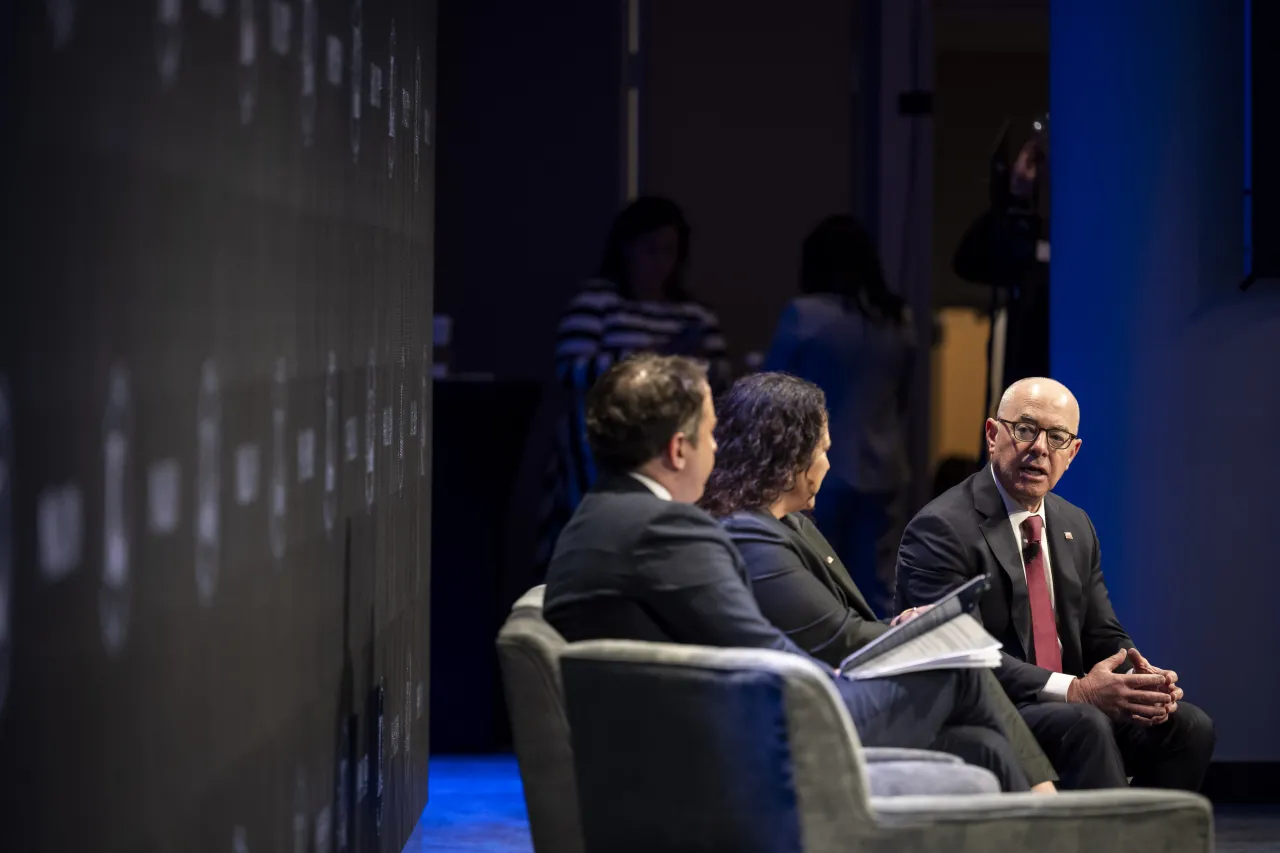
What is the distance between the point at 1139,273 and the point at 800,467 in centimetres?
206

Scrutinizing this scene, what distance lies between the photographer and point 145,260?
180 centimetres

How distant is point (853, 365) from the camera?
5.55 metres

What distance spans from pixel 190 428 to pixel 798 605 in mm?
1313

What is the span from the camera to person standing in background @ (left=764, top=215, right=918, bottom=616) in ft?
18.1

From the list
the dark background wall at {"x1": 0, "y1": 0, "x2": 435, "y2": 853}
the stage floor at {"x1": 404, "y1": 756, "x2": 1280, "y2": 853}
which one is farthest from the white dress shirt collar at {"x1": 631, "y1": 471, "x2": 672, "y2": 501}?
the stage floor at {"x1": 404, "y1": 756, "x2": 1280, "y2": 853}

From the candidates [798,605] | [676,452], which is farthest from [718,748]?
[798,605]

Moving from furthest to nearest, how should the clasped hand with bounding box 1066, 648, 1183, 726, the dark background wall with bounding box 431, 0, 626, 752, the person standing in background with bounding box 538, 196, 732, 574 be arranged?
1. the dark background wall with bounding box 431, 0, 626, 752
2. the person standing in background with bounding box 538, 196, 732, 574
3. the clasped hand with bounding box 1066, 648, 1183, 726

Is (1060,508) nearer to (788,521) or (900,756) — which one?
(788,521)

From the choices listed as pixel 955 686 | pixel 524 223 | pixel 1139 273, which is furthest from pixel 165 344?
pixel 524 223

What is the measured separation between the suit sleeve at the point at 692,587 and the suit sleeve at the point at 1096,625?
1.29 meters

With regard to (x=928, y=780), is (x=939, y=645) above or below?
above

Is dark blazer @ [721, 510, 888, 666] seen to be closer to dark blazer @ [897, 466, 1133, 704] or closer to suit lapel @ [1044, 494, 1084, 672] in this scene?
dark blazer @ [897, 466, 1133, 704]

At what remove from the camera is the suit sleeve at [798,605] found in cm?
296

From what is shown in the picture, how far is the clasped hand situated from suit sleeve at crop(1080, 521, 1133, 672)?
0.18 m
